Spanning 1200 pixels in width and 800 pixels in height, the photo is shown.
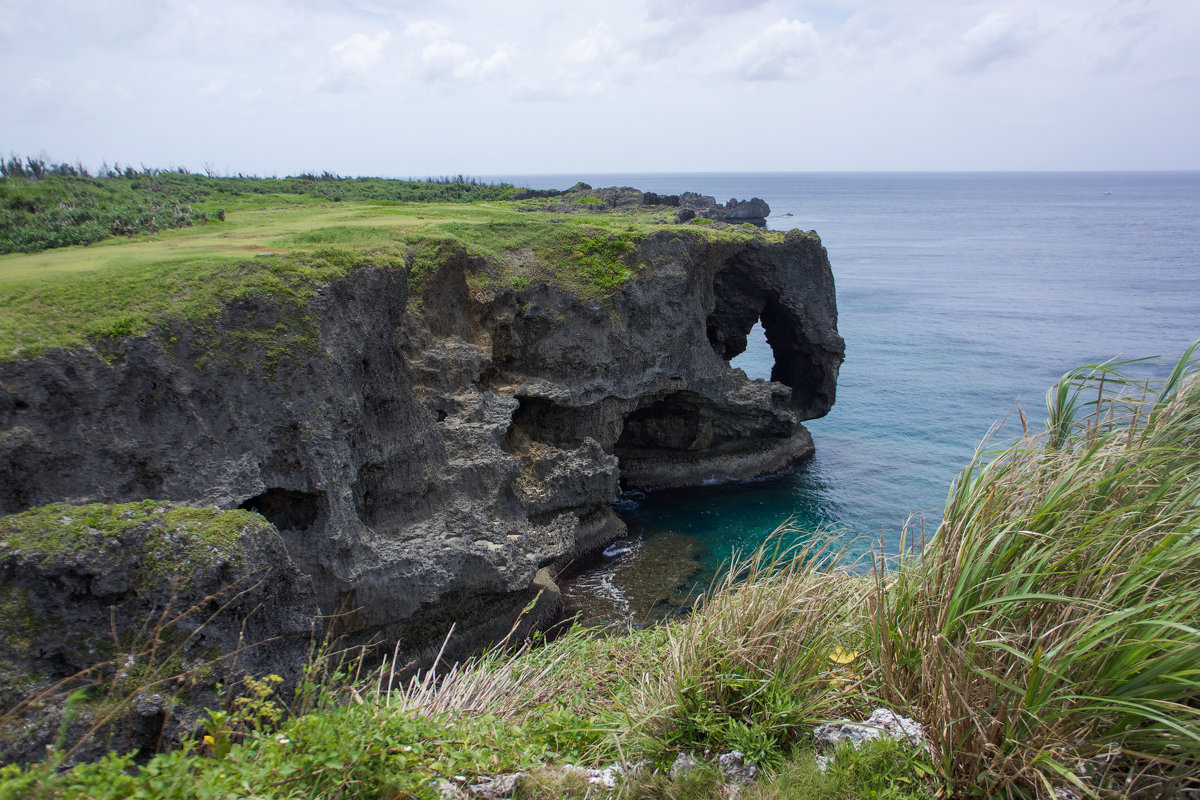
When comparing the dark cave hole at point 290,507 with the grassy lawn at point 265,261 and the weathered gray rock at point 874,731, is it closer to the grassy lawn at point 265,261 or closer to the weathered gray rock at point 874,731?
the grassy lawn at point 265,261

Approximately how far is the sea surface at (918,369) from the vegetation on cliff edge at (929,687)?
33.3 inches

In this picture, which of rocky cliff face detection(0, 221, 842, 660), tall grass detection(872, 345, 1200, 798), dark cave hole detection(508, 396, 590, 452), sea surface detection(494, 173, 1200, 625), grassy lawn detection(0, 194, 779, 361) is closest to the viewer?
tall grass detection(872, 345, 1200, 798)

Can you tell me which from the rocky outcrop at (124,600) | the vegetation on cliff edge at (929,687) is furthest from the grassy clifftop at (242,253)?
the vegetation on cliff edge at (929,687)

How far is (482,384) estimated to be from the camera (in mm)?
19703

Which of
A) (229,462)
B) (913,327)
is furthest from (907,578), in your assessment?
(913,327)

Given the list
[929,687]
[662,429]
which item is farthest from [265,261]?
[662,429]

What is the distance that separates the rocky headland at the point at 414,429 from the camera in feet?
37.7

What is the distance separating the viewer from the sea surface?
71.8 ft

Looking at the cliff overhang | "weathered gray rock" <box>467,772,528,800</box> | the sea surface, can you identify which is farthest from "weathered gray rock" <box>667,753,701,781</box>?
the cliff overhang

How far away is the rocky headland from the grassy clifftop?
0.34 m

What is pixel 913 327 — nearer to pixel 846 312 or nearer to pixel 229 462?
pixel 846 312

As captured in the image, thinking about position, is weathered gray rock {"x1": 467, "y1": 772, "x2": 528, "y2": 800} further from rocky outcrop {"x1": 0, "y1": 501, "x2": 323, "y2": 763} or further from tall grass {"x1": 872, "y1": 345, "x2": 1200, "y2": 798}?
rocky outcrop {"x1": 0, "y1": 501, "x2": 323, "y2": 763}

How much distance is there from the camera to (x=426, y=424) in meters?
16.6

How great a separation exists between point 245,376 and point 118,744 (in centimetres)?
636
